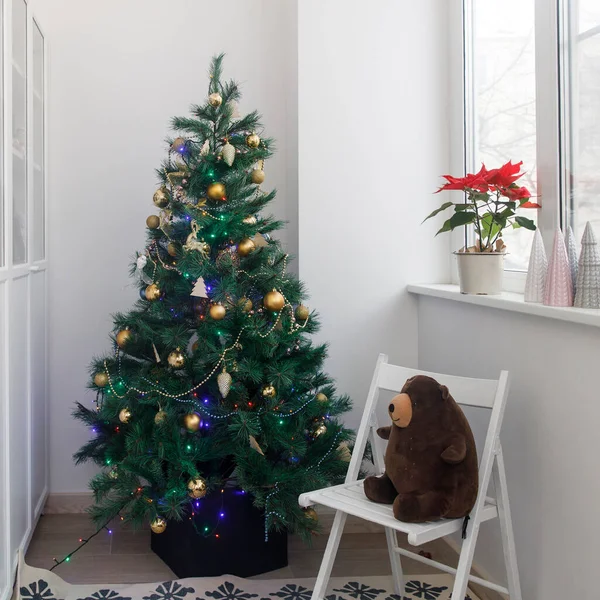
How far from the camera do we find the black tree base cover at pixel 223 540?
92.6 inches

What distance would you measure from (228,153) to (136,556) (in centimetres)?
144

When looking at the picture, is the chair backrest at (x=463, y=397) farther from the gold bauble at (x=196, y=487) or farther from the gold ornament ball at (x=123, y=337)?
the gold ornament ball at (x=123, y=337)

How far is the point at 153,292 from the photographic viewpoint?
234 cm

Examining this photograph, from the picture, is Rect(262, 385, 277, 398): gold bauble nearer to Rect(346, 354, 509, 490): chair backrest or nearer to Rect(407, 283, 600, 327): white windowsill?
Rect(346, 354, 509, 490): chair backrest

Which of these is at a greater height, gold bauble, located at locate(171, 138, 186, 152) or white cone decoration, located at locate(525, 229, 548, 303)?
gold bauble, located at locate(171, 138, 186, 152)

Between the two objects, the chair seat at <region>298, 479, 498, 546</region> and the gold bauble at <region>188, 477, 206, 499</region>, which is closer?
the chair seat at <region>298, 479, 498, 546</region>

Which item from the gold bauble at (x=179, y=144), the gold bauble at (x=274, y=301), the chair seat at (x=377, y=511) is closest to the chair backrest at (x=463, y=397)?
the chair seat at (x=377, y=511)

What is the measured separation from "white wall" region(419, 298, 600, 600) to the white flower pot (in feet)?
0.24

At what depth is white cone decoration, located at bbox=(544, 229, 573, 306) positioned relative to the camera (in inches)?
73.1

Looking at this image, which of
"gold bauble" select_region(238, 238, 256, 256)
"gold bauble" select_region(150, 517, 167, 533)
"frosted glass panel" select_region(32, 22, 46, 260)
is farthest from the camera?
"frosted glass panel" select_region(32, 22, 46, 260)

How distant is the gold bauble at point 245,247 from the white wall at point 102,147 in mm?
703

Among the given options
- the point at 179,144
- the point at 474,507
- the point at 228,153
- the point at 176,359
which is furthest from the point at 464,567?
the point at 179,144

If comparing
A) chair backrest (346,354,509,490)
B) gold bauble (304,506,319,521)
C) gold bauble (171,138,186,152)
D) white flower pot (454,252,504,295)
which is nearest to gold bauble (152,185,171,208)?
gold bauble (171,138,186,152)

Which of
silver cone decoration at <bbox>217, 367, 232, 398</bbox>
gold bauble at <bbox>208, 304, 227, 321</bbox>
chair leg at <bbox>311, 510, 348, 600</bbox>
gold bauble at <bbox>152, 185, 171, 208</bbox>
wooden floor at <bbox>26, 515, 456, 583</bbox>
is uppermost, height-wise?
gold bauble at <bbox>152, 185, 171, 208</bbox>
